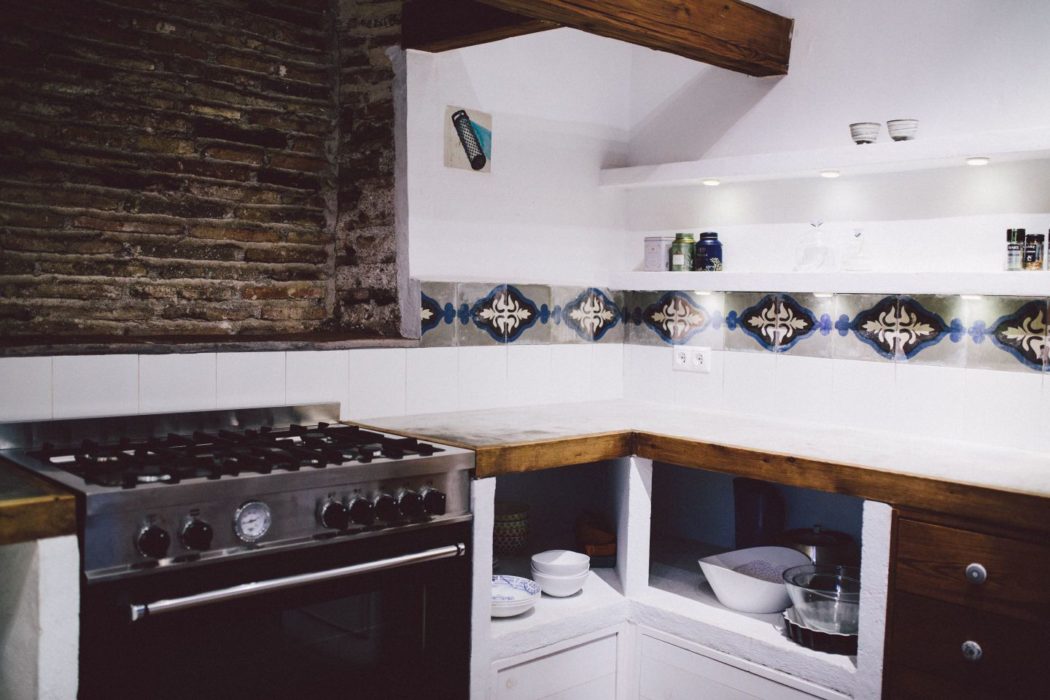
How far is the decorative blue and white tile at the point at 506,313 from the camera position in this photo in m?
3.09

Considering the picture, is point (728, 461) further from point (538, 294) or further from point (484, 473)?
point (538, 294)

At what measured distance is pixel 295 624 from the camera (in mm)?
1957

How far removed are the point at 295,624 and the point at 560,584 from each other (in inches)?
35.8

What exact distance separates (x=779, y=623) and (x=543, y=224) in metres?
1.60

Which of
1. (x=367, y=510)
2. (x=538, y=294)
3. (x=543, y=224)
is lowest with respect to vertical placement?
(x=367, y=510)

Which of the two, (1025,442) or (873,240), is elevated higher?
A: (873,240)

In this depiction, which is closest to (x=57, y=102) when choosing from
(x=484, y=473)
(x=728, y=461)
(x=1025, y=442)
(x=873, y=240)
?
(x=484, y=473)

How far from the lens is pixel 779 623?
2.47m

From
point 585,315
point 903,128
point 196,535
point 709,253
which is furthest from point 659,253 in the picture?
point 196,535

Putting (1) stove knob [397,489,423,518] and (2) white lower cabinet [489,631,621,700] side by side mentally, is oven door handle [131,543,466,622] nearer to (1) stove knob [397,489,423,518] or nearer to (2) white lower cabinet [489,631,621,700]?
(1) stove knob [397,489,423,518]

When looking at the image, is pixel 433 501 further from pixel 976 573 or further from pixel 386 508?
pixel 976 573

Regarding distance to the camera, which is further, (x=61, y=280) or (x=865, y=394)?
(x=865, y=394)

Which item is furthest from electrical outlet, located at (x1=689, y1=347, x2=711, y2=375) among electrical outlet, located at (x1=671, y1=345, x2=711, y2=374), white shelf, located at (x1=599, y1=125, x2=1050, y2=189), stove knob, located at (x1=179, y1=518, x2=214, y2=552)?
stove knob, located at (x1=179, y1=518, x2=214, y2=552)

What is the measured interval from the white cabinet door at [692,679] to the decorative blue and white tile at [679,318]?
3.78 ft
